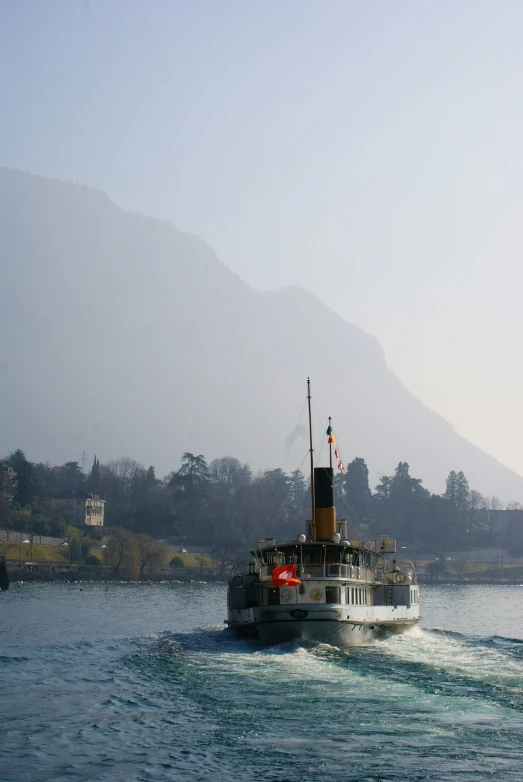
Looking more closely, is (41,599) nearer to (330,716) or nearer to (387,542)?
(387,542)

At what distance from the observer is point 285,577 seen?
178ft

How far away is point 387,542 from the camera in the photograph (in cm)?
7512

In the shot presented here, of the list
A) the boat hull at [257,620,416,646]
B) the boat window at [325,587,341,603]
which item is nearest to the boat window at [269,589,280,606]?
the boat hull at [257,620,416,646]

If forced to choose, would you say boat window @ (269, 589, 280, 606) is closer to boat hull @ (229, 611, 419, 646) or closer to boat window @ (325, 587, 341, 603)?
boat hull @ (229, 611, 419, 646)

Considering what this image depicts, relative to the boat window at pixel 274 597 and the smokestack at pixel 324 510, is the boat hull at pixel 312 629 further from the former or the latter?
the smokestack at pixel 324 510

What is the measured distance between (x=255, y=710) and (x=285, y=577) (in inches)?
724

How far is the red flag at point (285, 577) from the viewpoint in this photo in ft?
177

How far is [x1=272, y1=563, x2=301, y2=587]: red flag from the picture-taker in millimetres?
54031

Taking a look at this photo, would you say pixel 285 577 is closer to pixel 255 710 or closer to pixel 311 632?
pixel 311 632

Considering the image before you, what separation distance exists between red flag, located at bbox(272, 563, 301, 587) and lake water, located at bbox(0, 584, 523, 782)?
3786 millimetres

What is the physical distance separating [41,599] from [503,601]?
3384 inches

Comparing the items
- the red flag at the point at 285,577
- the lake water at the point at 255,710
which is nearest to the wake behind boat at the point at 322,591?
the red flag at the point at 285,577

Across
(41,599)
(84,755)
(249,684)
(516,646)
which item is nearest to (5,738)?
(84,755)

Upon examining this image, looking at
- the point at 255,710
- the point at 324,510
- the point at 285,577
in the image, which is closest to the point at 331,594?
the point at 285,577
